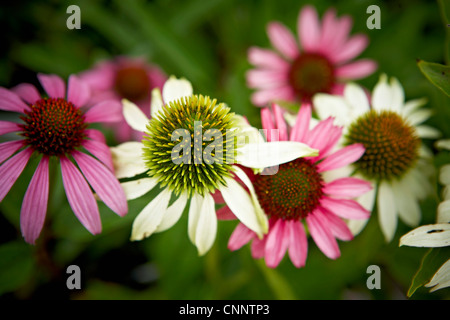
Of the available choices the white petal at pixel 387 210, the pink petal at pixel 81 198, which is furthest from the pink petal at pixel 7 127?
the white petal at pixel 387 210

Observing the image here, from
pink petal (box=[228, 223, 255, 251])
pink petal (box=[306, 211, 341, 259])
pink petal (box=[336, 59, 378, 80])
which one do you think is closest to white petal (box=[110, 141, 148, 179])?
pink petal (box=[228, 223, 255, 251])

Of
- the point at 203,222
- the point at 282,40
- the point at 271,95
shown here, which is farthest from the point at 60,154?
the point at 282,40

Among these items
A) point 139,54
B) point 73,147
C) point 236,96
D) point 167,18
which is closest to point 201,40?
point 167,18

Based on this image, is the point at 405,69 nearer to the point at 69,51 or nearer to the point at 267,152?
the point at 267,152

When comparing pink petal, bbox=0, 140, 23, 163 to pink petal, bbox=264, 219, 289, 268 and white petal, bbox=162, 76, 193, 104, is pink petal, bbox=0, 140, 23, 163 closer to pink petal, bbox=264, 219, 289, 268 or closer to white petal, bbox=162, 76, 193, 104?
white petal, bbox=162, 76, 193, 104

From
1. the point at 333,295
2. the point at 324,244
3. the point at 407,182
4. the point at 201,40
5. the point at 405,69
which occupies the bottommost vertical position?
the point at 333,295
